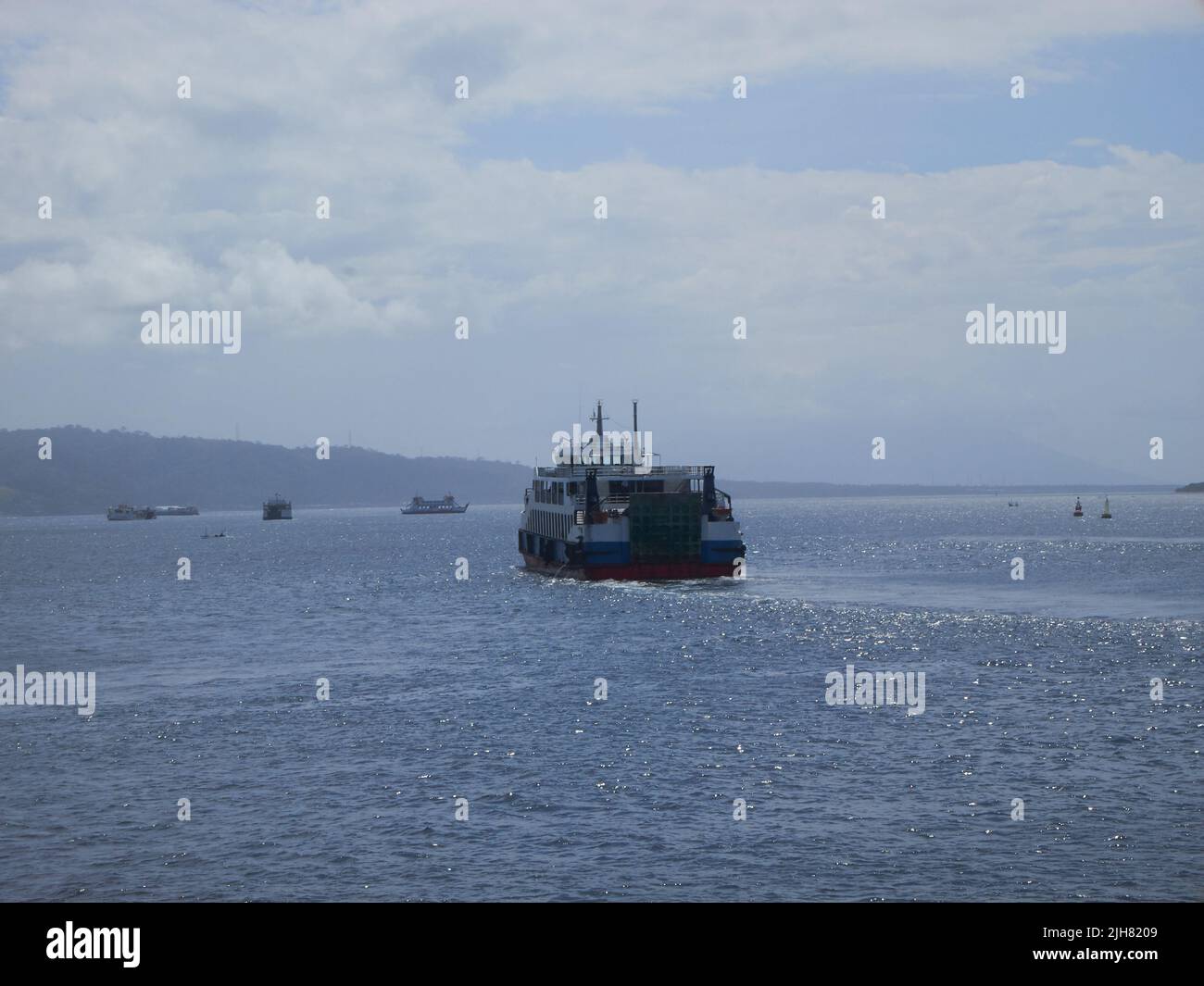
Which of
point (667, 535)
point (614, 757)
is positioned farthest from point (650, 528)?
point (614, 757)

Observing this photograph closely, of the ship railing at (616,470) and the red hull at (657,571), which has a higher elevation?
the ship railing at (616,470)

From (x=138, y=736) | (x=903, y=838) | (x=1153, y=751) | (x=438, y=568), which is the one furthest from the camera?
(x=438, y=568)

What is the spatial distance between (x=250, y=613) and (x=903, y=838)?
225 ft

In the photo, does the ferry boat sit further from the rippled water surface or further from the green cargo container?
the rippled water surface

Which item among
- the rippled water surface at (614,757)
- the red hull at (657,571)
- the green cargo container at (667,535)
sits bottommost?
the rippled water surface at (614,757)

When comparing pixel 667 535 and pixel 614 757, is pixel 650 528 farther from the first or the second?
pixel 614 757

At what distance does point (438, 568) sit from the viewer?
140 meters

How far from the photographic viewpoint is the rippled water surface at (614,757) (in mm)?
24781

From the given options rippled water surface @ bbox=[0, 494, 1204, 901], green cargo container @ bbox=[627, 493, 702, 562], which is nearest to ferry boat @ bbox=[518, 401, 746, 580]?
green cargo container @ bbox=[627, 493, 702, 562]

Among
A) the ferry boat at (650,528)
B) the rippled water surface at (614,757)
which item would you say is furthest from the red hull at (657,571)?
the rippled water surface at (614,757)

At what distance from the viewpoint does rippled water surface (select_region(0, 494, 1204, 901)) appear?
976 inches

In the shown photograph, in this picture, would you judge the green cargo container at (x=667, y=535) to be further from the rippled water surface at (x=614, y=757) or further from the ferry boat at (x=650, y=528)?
the rippled water surface at (x=614, y=757)
